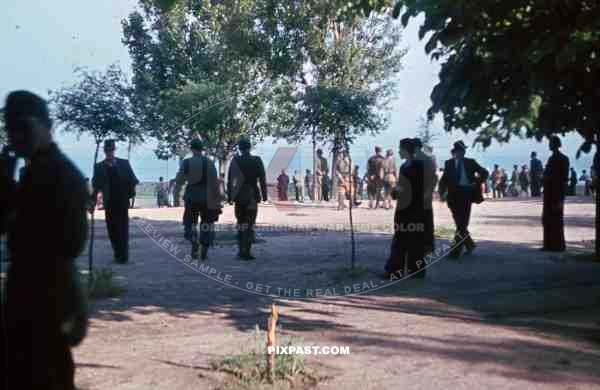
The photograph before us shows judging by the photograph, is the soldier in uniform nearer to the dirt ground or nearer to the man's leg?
the dirt ground

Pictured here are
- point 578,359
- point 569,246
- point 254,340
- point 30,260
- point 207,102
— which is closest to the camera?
point 30,260

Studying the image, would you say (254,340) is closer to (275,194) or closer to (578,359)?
(578,359)

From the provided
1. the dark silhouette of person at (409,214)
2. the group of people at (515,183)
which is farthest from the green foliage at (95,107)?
the group of people at (515,183)

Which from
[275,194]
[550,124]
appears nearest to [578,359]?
[550,124]

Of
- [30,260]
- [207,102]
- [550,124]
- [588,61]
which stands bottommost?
[30,260]

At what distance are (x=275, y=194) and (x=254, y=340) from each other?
70.9 feet

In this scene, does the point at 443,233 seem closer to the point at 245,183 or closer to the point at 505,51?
the point at 245,183

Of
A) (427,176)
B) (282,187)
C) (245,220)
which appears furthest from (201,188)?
(282,187)

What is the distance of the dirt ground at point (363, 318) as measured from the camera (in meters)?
4.94

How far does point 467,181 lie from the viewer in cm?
1055

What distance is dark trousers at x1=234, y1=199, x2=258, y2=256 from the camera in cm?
1049

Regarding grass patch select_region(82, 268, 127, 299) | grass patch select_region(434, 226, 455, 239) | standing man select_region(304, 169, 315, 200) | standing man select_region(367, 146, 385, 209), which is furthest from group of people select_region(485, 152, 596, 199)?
grass patch select_region(82, 268, 127, 299)

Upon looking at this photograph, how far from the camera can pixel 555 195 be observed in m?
11.2

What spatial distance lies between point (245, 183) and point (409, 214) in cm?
300
